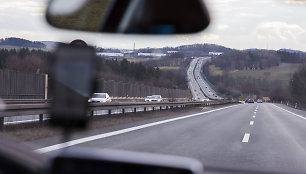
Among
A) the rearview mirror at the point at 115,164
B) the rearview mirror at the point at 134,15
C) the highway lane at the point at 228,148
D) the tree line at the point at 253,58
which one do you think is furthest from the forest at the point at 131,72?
the highway lane at the point at 228,148

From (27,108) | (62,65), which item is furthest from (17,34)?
(27,108)

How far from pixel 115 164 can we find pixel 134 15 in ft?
2.59

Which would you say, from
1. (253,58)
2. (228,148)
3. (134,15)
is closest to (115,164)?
(134,15)

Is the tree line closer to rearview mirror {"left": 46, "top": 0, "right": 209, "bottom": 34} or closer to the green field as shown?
the green field

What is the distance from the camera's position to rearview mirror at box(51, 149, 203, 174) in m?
1.45

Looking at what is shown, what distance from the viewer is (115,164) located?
4.87 feet

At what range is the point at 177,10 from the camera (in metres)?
2.07

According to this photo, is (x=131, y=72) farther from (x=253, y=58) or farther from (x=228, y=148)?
(x=228, y=148)

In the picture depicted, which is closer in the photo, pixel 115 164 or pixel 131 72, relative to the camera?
pixel 115 164

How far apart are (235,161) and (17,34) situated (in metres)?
6.59

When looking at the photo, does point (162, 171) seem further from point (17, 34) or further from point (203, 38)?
point (17, 34)

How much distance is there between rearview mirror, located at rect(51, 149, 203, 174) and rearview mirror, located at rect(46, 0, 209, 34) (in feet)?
2.25

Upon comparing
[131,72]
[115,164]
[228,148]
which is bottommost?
[228,148]

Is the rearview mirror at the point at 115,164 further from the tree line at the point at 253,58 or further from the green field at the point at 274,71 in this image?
the green field at the point at 274,71
